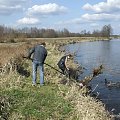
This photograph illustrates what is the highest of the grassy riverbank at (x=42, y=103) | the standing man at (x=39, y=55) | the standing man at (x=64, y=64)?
the standing man at (x=39, y=55)

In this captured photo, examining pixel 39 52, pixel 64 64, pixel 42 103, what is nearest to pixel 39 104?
pixel 42 103

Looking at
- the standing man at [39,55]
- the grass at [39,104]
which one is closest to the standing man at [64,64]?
the standing man at [39,55]

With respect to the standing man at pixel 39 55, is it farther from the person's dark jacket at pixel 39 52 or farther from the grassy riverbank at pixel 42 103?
the grassy riverbank at pixel 42 103

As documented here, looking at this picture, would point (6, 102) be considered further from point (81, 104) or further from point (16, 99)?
point (81, 104)

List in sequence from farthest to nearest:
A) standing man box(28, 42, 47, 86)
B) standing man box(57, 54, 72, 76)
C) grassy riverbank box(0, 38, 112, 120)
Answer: standing man box(57, 54, 72, 76)
standing man box(28, 42, 47, 86)
grassy riverbank box(0, 38, 112, 120)

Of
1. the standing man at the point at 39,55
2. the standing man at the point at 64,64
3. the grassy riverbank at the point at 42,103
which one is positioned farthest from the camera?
the standing man at the point at 64,64

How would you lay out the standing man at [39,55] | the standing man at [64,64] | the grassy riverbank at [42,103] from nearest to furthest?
the grassy riverbank at [42,103] < the standing man at [39,55] < the standing man at [64,64]

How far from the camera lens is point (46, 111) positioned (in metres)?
10.8

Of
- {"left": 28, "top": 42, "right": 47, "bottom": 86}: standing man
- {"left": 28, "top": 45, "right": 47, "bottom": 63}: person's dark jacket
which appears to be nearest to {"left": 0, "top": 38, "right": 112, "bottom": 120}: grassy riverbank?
{"left": 28, "top": 42, "right": 47, "bottom": 86}: standing man

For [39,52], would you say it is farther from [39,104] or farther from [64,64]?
[39,104]

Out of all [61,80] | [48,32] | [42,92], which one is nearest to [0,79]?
[42,92]

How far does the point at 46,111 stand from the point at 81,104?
1554mm

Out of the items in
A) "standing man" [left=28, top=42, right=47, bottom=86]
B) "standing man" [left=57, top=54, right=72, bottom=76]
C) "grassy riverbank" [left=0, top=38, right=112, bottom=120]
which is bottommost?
"grassy riverbank" [left=0, top=38, right=112, bottom=120]

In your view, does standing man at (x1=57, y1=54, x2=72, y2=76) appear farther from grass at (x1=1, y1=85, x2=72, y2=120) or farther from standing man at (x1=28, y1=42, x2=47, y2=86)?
grass at (x1=1, y1=85, x2=72, y2=120)
